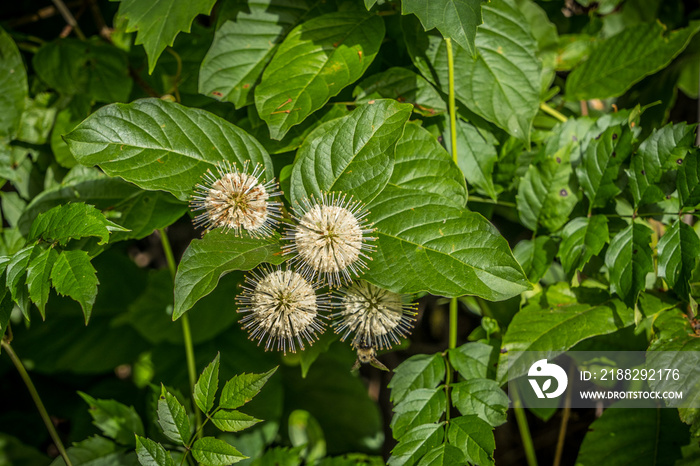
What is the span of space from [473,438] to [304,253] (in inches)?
17.6

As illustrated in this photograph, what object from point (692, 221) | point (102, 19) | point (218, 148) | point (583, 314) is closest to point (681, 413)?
point (583, 314)

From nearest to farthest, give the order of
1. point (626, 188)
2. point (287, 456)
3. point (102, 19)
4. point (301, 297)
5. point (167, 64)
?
point (301, 297), point (626, 188), point (287, 456), point (167, 64), point (102, 19)

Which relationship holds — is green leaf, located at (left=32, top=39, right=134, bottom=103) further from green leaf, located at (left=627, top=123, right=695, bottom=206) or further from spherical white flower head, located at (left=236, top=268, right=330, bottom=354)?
green leaf, located at (left=627, top=123, right=695, bottom=206)

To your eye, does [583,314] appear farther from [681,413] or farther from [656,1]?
[656,1]

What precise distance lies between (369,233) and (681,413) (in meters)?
0.66

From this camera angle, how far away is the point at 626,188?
112 centimetres

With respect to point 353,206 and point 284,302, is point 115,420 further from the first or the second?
point 353,206

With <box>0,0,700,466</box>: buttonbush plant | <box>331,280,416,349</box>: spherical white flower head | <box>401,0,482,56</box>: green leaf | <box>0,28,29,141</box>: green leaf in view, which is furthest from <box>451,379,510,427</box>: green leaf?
<box>0,28,29,141</box>: green leaf

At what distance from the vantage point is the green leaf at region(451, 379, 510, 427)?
3.07 feet

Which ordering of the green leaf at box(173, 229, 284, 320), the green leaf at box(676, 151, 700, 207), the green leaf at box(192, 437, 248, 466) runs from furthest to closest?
the green leaf at box(676, 151, 700, 207) → the green leaf at box(192, 437, 248, 466) → the green leaf at box(173, 229, 284, 320)

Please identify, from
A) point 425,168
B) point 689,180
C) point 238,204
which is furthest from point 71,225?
point 689,180

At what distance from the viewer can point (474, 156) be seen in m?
1.13

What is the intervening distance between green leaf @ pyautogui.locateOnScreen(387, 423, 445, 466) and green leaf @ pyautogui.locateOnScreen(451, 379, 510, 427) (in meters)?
0.06

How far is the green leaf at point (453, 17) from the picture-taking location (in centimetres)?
89
